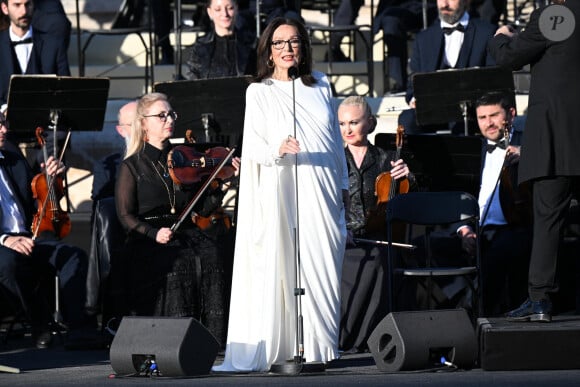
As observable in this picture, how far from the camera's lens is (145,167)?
9.39m

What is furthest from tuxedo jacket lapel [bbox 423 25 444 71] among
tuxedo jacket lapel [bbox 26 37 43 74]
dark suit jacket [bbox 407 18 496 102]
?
tuxedo jacket lapel [bbox 26 37 43 74]

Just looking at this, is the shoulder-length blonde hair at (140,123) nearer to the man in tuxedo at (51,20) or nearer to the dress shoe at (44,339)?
the dress shoe at (44,339)

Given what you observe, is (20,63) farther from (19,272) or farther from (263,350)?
(263,350)

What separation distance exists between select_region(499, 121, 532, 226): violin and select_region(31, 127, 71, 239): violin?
9.70ft

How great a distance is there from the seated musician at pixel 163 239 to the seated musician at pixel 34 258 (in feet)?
2.07

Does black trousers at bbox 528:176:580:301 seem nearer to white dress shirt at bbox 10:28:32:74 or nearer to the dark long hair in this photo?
the dark long hair

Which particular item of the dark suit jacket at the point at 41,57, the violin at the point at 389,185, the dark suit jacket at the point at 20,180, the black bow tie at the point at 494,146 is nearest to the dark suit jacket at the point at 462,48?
the black bow tie at the point at 494,146

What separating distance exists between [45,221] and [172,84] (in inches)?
52.1

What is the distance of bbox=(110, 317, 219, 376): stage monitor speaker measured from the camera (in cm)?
744

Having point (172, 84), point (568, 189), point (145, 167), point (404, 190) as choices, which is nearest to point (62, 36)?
point (172, 84)

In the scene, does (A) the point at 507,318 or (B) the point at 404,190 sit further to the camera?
(B) the point at 404,190

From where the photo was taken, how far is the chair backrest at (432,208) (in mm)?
9000

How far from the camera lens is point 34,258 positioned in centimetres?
975

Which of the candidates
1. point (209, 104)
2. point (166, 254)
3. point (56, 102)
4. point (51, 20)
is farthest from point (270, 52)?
point (51, 20)
